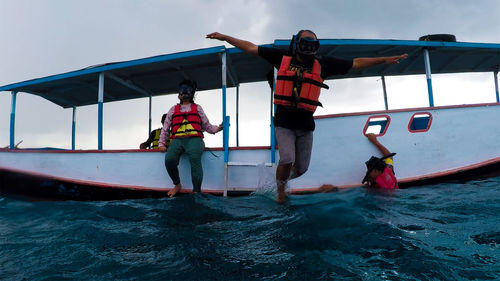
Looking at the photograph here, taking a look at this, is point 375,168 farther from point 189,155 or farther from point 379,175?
point 189,155

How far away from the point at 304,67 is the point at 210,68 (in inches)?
134

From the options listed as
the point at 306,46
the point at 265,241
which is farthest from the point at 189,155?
the point at 265,241

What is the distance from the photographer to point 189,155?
4.84 metres

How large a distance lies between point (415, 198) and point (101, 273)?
374 cm

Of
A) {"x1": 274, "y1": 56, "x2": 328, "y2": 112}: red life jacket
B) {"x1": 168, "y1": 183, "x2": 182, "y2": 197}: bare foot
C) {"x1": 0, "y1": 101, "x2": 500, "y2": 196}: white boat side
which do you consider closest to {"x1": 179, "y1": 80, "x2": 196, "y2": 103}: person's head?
{"x1": 0, "y1": 101, "x2": 500, "y2": 196}: white boat side

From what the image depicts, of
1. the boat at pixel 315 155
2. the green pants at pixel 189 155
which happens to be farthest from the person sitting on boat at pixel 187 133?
the boat at pixel 315 155

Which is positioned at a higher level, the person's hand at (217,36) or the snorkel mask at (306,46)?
the person's hand at (217,36)

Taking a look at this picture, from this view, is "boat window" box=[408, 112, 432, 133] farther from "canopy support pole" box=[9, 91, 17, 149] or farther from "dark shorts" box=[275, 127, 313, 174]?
"canopy support pole" box=[9, 91, 17, 149]

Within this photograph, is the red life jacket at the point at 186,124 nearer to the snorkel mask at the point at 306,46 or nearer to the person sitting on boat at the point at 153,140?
the person sitting on boat at the point at 153,140

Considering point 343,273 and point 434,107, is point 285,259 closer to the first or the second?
point 343,273

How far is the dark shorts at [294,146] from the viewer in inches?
135

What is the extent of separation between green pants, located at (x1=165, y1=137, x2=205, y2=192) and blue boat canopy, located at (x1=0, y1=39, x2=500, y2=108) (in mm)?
1651

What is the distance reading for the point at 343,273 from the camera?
180 cm

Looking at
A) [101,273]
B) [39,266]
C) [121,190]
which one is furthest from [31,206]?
[101,273]
